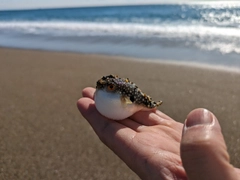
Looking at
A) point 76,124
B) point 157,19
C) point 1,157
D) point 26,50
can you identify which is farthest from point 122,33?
point 1,157

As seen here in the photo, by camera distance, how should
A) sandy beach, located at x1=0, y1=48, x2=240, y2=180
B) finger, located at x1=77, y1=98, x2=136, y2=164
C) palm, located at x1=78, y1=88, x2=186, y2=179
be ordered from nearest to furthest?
1. palm, located at x1=78, y1=88, x2=186, y2=179
2. finger, located at x1=77, y1=98, x2=136, y2=164
3. sandy beach, located at x1=0, y1=48, x2=240, y2=180

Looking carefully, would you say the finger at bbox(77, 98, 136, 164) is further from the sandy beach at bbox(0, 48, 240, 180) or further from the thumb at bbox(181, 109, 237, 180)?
the sandy beach at bbox(0, 48, 240, 180)

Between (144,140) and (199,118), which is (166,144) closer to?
(144,140)

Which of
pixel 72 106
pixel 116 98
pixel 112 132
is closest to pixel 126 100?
pixel 116 98

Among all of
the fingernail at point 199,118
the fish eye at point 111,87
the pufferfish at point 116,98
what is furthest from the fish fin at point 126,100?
the fingernail at point 199,118

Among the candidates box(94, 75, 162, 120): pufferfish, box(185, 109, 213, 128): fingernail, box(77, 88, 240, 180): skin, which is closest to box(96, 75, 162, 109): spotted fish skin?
box(94, 75, 162, 120): pufferfish

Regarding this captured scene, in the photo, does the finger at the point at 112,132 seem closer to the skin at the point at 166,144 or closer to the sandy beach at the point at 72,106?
the skin at the point at 166,144
